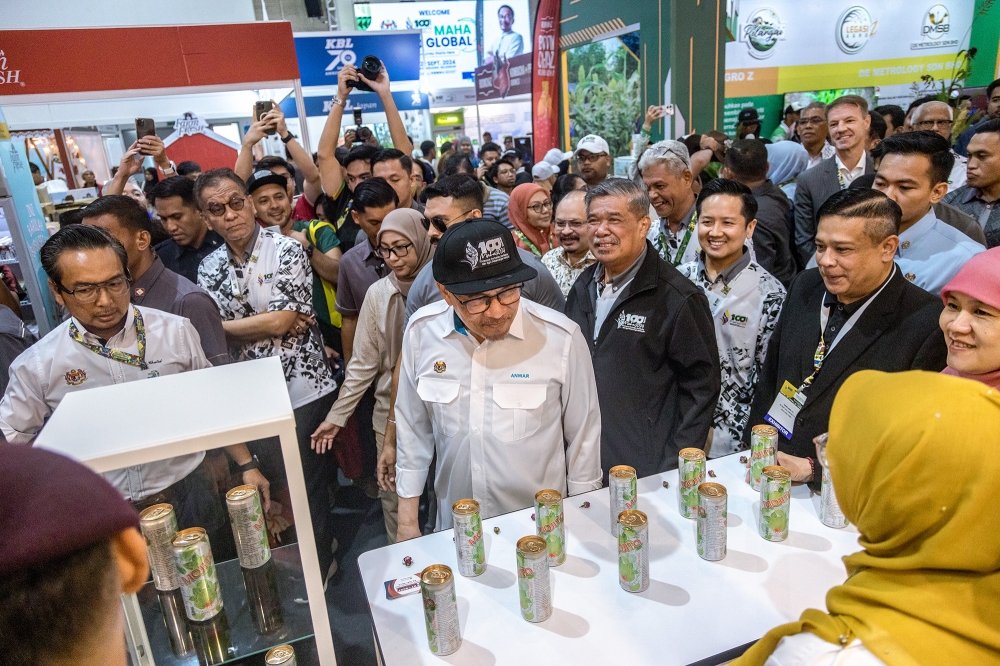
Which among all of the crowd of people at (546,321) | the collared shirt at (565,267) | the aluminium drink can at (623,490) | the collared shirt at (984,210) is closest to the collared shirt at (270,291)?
the crowd of people at (546,321)

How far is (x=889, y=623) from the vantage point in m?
0.92

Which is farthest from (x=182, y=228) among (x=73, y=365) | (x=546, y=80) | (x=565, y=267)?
(x=546, y=80)

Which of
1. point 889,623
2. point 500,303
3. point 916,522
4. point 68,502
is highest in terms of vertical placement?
point 68,502

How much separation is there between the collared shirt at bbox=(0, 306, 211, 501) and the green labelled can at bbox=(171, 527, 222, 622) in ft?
2.73

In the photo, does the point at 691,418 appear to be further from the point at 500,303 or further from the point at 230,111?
the point at 230,111

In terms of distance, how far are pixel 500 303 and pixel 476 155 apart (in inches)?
490

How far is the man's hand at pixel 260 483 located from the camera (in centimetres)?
132

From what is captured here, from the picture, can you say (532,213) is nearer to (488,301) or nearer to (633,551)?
(488,301)

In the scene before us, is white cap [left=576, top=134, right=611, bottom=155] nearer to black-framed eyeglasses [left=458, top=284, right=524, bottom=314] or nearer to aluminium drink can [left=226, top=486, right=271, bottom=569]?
black-framed eyeglasses [left=458, top=284, right=524, bottom=314]

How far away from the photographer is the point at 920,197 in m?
2.56

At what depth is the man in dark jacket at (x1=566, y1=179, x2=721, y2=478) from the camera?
7.71ft

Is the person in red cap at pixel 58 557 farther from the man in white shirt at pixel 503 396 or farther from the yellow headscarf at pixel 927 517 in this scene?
the man in white shirt at pixel 503 396

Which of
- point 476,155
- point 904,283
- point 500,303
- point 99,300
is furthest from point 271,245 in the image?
point 476,155

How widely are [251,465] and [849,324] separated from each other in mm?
1889
